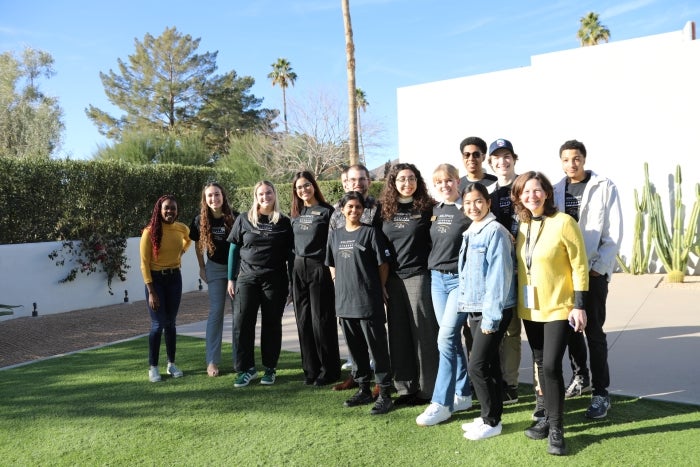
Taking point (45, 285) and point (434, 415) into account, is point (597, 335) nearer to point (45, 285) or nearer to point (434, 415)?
point (434, 415)

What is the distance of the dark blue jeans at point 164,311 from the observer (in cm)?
553

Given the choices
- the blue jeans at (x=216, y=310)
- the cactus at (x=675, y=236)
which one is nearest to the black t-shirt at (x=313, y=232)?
the blue jeans at (x=216, y=310)

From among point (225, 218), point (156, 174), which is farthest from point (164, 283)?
point (156, 174)

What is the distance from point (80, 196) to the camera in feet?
35.2

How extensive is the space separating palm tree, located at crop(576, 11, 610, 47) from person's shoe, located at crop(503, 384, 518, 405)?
39.3 meters

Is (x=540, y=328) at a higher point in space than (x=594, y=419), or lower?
higher

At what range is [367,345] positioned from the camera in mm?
4621

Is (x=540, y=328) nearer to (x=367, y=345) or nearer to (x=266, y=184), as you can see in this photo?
(x=367, y=345)

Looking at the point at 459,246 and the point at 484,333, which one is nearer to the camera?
the point at 484,333

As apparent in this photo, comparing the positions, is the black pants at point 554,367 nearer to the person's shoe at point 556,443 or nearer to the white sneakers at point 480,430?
the person's shoe at point 556,443

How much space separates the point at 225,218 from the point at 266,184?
68 centimetres


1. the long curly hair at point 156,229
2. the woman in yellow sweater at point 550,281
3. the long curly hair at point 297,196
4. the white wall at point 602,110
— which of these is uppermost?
the white wall at point 602,110

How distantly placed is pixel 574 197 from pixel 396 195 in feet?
4.41

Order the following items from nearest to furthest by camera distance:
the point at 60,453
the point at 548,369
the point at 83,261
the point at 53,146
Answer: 1. the point at 548,369
2. the point at 60,453
3. the point at 83,261
4. the point at 53,146
